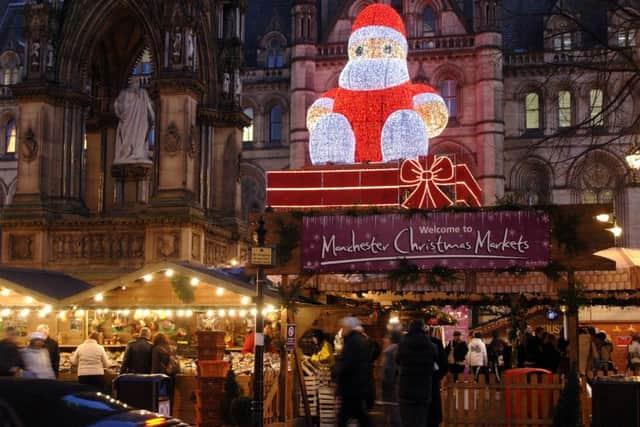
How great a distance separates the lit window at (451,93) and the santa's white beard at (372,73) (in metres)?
21.4

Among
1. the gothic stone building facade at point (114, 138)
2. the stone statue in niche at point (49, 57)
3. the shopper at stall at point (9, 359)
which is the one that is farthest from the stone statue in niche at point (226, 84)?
the shopper at stall at point (9, 359)

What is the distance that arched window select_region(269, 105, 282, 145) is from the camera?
2239 inches

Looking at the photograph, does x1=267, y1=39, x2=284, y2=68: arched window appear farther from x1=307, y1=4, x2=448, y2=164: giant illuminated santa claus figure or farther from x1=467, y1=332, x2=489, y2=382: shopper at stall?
x1=467, y1=332, x2=489, y2=382: shopper at stall

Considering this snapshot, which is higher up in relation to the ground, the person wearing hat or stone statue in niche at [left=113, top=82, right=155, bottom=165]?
stone statue in niche at [left=113, top=82, right=155, bottom=165]

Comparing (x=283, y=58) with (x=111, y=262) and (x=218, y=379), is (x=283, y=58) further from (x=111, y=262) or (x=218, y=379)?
(x=218, y=379)

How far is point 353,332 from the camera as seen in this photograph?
41.9 ft

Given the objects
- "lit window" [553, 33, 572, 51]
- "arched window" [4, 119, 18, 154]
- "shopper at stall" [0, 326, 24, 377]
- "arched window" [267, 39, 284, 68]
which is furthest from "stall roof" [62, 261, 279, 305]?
"arched window" [4, 119, 18, 154]

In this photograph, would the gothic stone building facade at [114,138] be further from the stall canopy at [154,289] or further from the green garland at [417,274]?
the green garland at [417,274]

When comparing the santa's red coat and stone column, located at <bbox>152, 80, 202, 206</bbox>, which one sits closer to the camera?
stone column, located at <bbox>152, 80, 202, 206</bbox>

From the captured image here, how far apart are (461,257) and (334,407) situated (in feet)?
13.3

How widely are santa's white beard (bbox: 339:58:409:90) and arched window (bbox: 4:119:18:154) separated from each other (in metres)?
31.9

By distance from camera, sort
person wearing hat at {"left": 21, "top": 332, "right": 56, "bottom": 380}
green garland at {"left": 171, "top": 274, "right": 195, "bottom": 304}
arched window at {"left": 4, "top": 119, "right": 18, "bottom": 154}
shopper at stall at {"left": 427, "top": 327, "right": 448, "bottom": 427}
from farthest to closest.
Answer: arched window at {"left": 4, "top": 119, "right": 18, "bottom": 154} → green garland at {"left": 171, "top": 274, "right": 195, "bottom": 304} → shopper at stall at {"left": 427, "top": 327, "right": 448, "bottom": 427} → person wearing hat at {"left": 21, "top": 332, "right": 56, "bottom": 380}

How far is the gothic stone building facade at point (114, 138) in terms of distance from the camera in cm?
2394

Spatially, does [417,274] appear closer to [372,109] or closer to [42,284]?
[42,284]
